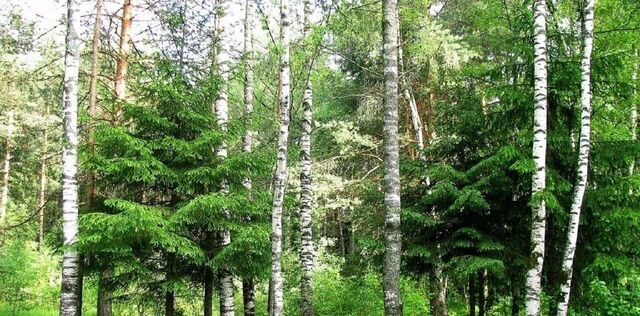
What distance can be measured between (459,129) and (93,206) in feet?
20.7

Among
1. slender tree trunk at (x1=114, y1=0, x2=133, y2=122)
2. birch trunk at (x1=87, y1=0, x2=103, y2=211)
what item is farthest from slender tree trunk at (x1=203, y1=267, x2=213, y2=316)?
slender tree trunk at (x1=114, y1=0, x2=133, y2=122)

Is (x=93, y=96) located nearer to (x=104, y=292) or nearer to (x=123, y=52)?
(x=123, y=52)

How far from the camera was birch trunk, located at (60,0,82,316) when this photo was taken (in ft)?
22.3

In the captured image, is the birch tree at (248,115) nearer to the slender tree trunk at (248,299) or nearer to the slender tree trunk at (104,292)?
→ the slender tree trunk at (248,299)

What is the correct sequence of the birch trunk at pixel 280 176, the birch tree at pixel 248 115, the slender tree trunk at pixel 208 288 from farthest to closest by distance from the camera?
the birch tree at pixel 248 115, the slender tree trunk at pixel 208 288, the birch trunk at pixel 280 176

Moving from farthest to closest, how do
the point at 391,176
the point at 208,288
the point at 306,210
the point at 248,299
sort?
the point at 306,210 → the point at 248,299 → the point at 208,288 → the point at 391,176

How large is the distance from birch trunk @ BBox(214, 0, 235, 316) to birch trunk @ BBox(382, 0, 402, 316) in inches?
98.2

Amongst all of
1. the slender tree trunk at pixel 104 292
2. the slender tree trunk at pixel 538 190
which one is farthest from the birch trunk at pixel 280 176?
the slender tree trunk at pixel 538 190

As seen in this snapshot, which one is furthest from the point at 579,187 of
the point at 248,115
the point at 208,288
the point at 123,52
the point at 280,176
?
the point at 123,52

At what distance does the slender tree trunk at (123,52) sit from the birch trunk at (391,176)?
466 centimetres

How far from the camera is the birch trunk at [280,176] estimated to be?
293 inches

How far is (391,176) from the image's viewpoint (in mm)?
7418

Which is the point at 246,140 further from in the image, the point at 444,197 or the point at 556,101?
the point at 556,101

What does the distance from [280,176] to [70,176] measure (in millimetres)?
3006
